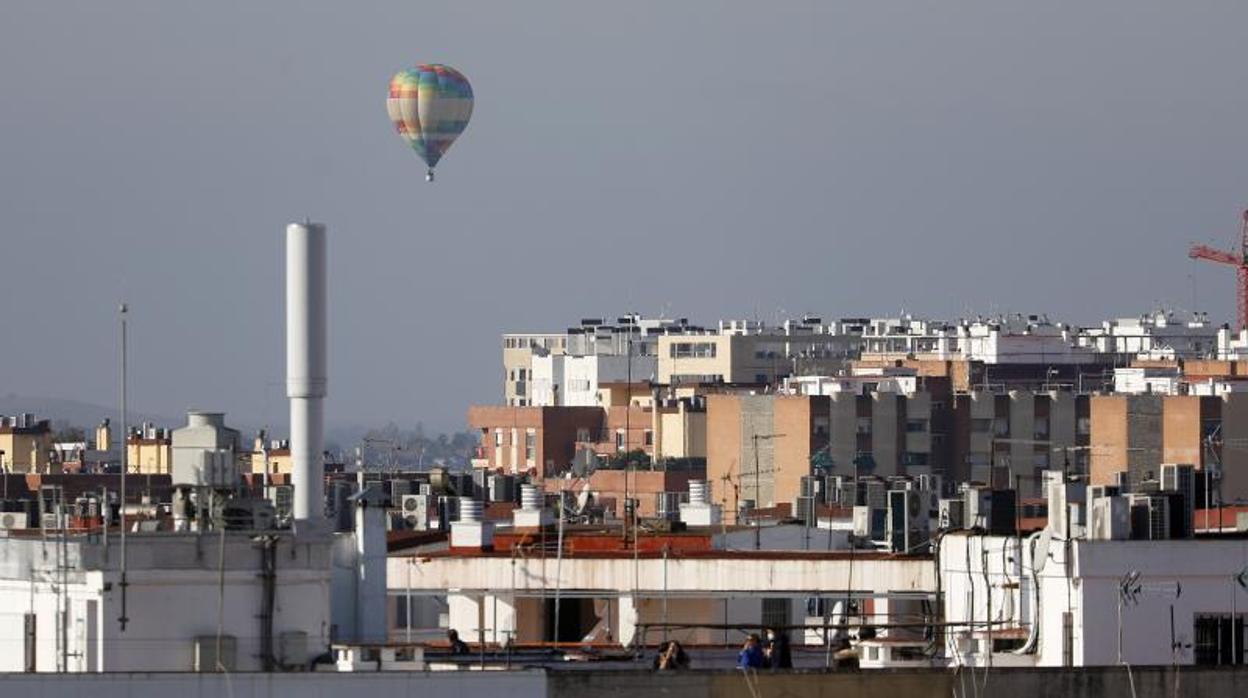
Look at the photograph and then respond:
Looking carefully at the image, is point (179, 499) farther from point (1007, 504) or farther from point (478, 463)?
point (478, 463)

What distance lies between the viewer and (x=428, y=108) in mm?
108188

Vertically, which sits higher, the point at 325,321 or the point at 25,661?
the point at 325,321

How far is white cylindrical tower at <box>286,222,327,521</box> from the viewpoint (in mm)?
57250

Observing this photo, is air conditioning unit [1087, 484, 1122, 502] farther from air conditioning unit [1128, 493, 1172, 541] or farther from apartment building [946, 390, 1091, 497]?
apartment building [946, 390, 1091, 497]

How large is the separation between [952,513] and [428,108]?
5687 cm

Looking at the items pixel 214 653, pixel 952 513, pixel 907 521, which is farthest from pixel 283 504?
pixel 907 521

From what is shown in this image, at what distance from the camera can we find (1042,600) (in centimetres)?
3781

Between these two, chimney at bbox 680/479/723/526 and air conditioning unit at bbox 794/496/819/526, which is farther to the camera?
chimney at bbox 680/479/723/526

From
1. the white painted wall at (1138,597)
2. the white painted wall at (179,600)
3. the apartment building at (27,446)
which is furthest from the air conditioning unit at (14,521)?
the apartment building at (27,446)

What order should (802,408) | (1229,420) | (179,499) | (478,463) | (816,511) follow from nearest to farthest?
1. (179,499)
2. (816,511)
3. (1229,420)
4. (802,408)
5. (478,463)

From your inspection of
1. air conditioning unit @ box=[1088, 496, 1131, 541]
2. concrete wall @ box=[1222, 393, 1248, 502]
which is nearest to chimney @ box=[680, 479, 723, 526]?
air conditioning unit @ box=[1088, 496, 1131, 541]

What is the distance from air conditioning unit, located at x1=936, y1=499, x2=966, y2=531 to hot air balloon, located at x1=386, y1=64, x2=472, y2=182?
2198 inches

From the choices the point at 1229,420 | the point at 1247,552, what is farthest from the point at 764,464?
the point at 1247,552

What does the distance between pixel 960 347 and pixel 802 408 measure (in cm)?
6941
